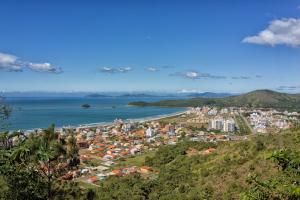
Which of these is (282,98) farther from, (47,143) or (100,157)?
(47,143)

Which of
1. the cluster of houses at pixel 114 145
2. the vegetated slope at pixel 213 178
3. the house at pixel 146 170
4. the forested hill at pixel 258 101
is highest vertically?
the forested hill at pixel 258 101

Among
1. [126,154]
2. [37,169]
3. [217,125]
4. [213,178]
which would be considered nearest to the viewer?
[37,169]

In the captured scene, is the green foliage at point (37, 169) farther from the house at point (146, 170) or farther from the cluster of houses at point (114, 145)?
the cluster of houses at point (114, 145)

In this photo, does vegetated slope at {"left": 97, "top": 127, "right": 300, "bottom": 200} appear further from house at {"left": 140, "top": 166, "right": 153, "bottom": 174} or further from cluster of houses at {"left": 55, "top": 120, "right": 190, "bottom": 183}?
cluster of houses at {"left": 55, "top": 120, "right": 190, "bottom": 183}

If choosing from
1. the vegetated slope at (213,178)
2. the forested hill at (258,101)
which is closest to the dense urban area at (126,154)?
the vegetated slope at (213,178)

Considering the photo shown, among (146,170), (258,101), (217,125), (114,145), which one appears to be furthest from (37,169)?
(258,101)

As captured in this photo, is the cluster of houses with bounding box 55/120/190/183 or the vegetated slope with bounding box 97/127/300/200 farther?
the cluster of houses with bounding box 55/120/190/183

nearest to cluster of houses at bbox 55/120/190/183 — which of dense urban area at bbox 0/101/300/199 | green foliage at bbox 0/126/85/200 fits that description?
dense urban area at bbox 0/101/300/199

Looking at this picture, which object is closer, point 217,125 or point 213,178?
point 213,178

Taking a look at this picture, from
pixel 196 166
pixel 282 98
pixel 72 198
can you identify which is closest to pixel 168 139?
pixel 196 166

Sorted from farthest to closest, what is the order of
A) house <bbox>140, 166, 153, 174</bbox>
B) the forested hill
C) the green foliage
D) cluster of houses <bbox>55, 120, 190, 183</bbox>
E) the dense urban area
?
the forested hill, cluster of houses <bbox>55, 120, 190, 183</bbox>, house <bbox>140, 166, 153, 174</bbox>, the dense urban area, the green foliage

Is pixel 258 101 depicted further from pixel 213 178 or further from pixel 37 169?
pixel 37 169
